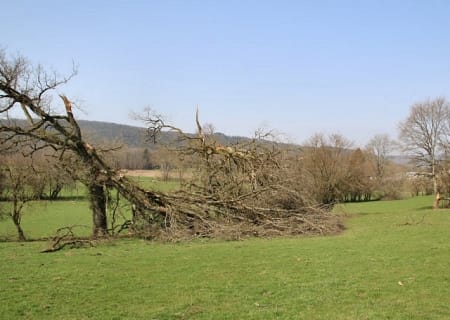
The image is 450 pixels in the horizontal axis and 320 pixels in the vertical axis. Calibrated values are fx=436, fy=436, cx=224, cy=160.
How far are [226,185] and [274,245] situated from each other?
19.6ft

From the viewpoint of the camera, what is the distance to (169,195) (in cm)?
1852

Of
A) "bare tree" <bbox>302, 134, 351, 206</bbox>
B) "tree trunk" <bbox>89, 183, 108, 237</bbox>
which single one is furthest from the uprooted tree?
"bare tree" <bbox>302, 134, 351, 206</bbox>

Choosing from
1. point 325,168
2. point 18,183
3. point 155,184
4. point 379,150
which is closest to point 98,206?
point 155,184

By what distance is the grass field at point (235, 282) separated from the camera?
6684 millimetres

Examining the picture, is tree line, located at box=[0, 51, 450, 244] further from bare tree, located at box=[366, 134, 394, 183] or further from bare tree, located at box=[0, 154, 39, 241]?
bare tree, located at box=[366, 134, 394, 183]

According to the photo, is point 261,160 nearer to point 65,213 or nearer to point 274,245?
point 274,245

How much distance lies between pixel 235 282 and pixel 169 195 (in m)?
10.2

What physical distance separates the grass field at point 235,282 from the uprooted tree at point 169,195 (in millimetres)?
3300

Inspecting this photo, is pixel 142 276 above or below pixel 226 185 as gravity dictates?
below

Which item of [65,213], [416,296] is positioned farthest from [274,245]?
[65,213]

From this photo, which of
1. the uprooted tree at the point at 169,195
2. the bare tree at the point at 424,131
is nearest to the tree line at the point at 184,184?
the uprooted tree at the point at 169,195

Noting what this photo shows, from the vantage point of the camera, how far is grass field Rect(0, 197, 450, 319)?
21.9 ft

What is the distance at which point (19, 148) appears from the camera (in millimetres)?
17797

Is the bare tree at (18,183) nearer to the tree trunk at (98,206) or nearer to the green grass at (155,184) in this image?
the tree trunk at (98,206)
